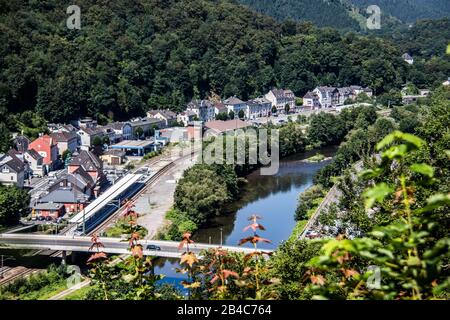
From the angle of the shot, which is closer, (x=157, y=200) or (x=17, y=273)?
(x=17, y=273)

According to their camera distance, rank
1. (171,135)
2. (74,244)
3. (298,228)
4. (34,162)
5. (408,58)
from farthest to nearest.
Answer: (408,58), (171,135), (34,162), (298,228), (74,244)

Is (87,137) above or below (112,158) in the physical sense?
above

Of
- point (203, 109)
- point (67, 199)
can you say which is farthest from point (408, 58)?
point (67, 199)

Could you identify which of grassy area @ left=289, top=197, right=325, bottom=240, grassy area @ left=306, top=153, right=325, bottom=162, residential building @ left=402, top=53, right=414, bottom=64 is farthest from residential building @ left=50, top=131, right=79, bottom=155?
residential building @ left=402, top=53, right=414, bottom=64

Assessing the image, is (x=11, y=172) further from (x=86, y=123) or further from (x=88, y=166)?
(x=86, y=123)

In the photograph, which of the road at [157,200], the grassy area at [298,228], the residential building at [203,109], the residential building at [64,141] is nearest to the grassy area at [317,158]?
the road at [157,200]

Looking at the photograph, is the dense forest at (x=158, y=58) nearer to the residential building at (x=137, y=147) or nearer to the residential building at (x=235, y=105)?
the residential building at (x=235, y=105)

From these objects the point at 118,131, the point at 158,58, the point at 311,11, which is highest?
the point at 311,11

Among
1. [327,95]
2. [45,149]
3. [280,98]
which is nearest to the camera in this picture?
[45,149]
